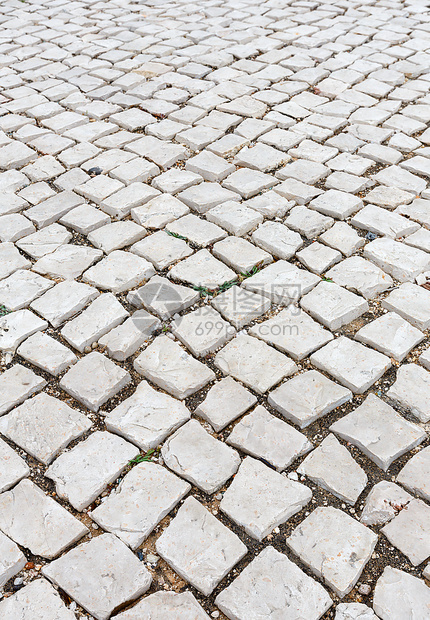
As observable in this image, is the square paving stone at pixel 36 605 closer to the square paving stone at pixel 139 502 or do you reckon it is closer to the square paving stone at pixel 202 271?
the square paving stone at pixel 139 502

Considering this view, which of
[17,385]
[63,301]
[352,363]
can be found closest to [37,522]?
[17,385]

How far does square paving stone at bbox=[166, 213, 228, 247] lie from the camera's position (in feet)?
11.3

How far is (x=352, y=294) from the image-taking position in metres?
3.05

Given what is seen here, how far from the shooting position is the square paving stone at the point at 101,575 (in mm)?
1951

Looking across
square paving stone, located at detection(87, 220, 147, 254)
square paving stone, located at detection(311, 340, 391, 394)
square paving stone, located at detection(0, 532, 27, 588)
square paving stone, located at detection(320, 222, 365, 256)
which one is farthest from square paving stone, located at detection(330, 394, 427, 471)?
square paving stone, located at detection(87, 220, 147, 254)

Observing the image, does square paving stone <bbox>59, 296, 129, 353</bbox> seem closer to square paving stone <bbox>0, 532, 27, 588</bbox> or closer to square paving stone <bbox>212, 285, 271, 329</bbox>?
square paving stone <bbox>212, 285, 271, 329</bbox>

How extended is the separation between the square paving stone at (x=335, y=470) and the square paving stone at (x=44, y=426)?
1.00 m

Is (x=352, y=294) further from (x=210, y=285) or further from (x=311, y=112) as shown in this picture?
(x=311, y=112)

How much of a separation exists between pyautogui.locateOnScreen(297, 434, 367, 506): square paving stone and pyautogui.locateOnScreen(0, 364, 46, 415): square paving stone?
4.25ft

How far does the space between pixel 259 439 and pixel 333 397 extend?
409mm

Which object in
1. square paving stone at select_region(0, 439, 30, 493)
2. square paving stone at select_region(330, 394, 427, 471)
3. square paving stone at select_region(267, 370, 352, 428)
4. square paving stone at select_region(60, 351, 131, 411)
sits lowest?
square paving stone at select_region(330, 394, 427, 471)

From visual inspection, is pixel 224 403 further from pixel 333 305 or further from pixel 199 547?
pixel 333 305

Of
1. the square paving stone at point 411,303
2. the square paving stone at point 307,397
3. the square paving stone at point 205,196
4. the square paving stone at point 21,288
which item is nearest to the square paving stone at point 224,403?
the square paving stone at point 307,397

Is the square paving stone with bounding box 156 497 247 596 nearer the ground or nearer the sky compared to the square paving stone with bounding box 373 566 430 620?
nearer the sky
